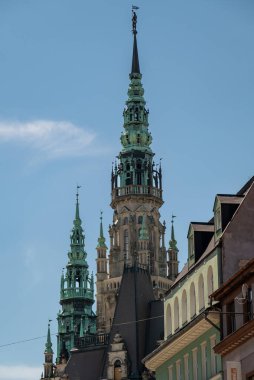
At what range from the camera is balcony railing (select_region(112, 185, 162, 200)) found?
166625mm

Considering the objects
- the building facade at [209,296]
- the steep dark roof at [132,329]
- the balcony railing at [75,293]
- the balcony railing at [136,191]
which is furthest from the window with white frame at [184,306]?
the balcony railing at [75,293]

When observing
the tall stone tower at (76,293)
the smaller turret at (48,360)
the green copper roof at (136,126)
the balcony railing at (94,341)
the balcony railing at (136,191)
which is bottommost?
the balcony railing at (94,341)

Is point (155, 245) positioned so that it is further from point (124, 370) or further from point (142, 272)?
point (124, 370)

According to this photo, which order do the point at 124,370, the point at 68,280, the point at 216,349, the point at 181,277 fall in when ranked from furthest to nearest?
the point at 68,280 < the point at 124,370 < the point at 181,277 < the point at 216,349

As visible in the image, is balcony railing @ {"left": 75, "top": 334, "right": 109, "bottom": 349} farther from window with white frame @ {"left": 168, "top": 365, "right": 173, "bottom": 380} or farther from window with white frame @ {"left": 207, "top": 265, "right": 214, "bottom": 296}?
window with white frame @ {"left": 207, "top": 265, "right": 214, "bottom": 296}

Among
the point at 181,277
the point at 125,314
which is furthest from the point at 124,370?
the point at 181,277

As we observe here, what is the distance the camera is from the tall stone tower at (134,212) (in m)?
161

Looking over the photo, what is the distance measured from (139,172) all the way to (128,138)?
5.34 m

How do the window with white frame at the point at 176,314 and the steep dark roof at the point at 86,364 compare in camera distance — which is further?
the steep dark roof at the point at 86,364

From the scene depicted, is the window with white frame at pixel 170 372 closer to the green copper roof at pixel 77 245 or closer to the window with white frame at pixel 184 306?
the window with white frame at pixel 184 306

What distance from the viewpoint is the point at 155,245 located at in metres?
165

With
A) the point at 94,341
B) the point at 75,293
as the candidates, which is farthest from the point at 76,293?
the point at 94,341

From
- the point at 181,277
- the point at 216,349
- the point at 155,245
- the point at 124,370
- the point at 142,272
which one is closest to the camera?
the point at 216,349

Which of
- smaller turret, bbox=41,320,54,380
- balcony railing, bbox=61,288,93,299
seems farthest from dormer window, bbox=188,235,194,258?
balcony railing, bbox=61,288,93,299
